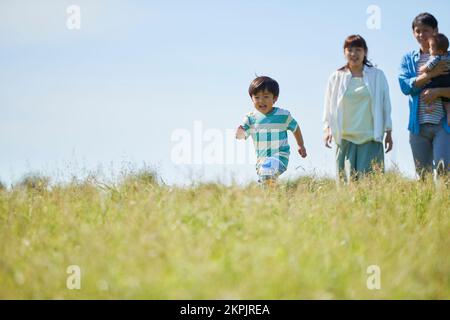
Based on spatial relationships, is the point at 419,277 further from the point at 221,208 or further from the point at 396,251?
the point at 221,208

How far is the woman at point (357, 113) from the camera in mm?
7828

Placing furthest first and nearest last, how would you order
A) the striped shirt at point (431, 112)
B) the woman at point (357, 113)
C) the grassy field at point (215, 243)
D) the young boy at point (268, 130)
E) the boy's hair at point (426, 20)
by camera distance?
the boy's hair at point (426, 20)
the striped shirt at point (431, 112)
the woman at point (357, 113)
the young boy at point (268, 130)
the grassy field at point (215, 243)

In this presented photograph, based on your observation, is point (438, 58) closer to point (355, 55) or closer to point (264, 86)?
point (355, 55)

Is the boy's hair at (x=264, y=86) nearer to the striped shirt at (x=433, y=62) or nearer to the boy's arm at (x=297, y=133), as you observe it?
the boy's arm at (x=297, y=133)

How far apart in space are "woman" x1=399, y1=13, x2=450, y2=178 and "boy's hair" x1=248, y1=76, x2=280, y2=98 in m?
1.61

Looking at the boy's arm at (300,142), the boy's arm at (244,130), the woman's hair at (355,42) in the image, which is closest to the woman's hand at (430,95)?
the woman's hair at (355,42)

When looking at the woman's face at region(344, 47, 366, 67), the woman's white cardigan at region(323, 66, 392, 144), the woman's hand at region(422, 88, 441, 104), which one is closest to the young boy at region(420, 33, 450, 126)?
the woman's hand at region(422, 88, 441, 104)

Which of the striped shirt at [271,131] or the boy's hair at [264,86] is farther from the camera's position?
the boy's hair at [264,86]

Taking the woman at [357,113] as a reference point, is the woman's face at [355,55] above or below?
above

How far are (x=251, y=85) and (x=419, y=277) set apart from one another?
417cm

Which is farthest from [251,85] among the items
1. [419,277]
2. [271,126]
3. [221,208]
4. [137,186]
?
[419,277]

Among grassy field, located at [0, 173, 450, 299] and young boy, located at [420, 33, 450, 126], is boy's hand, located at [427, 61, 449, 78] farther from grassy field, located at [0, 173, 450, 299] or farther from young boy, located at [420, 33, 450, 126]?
grassy field, located at [0, 173, 450, 299]

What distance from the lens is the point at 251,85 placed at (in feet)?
26.6

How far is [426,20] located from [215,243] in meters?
4.90
